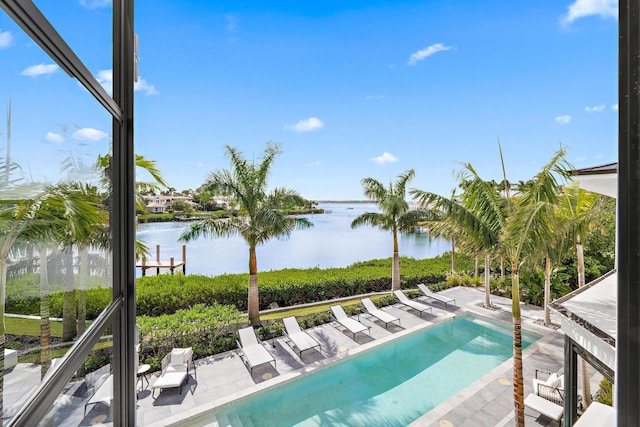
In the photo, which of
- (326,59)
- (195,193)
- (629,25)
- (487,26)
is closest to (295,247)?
(195,193)

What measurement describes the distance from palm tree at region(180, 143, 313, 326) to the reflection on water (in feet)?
1.49

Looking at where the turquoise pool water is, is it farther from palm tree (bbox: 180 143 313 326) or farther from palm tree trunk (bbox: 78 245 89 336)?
palm tree trunk (bbox: 78 245 89 336)

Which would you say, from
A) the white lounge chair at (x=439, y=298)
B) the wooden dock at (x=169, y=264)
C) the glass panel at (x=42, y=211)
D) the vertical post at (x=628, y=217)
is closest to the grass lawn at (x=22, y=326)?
the glass panel at (x=42, y=211)

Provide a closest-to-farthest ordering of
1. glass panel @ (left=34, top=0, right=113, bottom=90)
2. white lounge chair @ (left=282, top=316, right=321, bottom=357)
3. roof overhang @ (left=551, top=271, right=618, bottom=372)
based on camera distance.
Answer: glass panel @ (left=34, top=0, right=113, bottom=90)
roof overhang @ (left=551, top=271, right=618, bottom=372)
white lounge chair @ (left=282, top=316, right=321, bottom=357)

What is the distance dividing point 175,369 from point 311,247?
13836 mm

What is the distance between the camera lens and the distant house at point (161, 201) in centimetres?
917

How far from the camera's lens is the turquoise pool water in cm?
605

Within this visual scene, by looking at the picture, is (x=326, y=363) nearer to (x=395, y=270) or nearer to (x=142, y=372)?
(x=142, y=372)

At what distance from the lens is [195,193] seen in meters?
9.58

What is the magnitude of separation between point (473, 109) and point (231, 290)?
2440cm

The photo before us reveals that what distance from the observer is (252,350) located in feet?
25.6

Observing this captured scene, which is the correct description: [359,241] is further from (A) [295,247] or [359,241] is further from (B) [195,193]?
(B) [195,193]

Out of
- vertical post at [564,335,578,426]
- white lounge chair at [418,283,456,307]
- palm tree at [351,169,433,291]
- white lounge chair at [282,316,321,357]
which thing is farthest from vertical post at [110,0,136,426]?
white lounge chair at [418,283,456,307]

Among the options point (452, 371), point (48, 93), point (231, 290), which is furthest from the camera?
point (231, 290)
